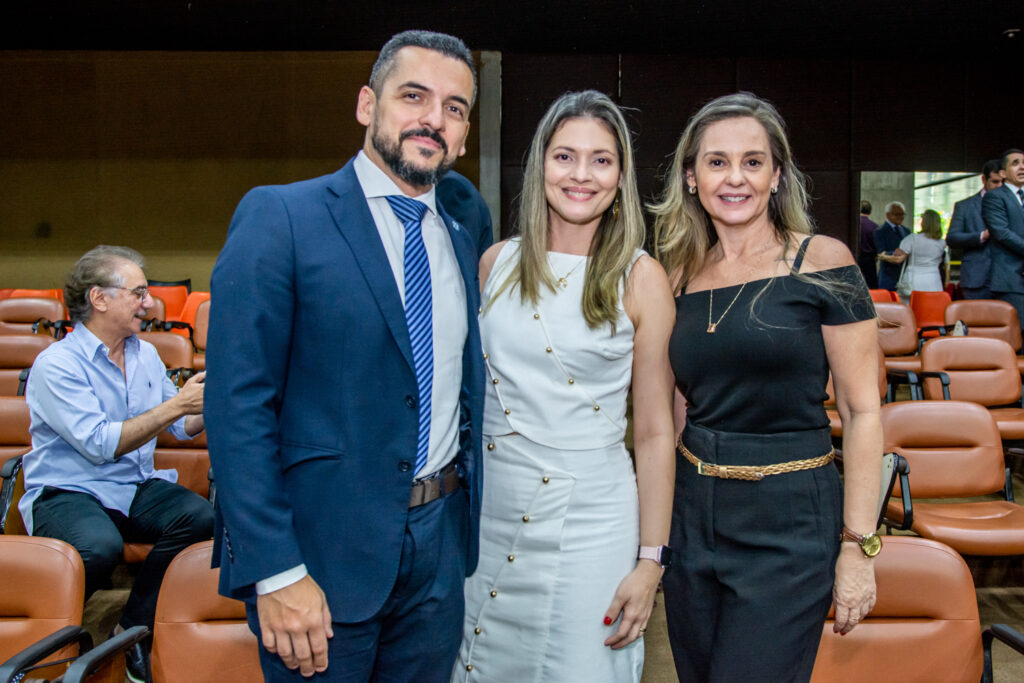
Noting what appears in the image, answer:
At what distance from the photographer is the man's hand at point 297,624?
105 centimetres

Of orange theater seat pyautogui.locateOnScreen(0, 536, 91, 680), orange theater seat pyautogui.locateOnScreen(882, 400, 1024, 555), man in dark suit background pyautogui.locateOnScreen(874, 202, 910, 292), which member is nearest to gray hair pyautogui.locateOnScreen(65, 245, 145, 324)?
orange theater seat pyautogui.locateOnScreen(0, 536, 91, 680)

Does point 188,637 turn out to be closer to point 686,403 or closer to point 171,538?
point 171,538

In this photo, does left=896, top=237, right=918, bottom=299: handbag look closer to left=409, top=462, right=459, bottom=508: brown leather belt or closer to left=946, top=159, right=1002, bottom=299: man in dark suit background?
left=946, top=159, right=1002, bottom=299: man in dark suit background

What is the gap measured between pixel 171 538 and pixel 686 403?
177cm

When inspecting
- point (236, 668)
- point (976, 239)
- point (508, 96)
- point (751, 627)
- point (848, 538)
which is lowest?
point (236, 668)

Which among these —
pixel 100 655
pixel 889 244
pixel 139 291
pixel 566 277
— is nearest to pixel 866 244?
pixel 889 244

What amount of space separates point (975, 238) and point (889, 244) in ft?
8.66

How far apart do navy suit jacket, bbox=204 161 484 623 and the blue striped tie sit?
5cm

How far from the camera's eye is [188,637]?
1.62 m

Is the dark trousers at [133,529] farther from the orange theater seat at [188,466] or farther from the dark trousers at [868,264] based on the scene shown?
the dark trousers at [868,264]

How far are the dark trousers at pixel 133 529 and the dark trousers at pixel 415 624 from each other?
1406 millimetres

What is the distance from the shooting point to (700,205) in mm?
1651

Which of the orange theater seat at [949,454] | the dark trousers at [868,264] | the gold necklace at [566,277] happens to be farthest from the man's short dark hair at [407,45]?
the dark trousers at [868,264]

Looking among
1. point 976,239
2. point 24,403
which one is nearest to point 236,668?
point 24,403
